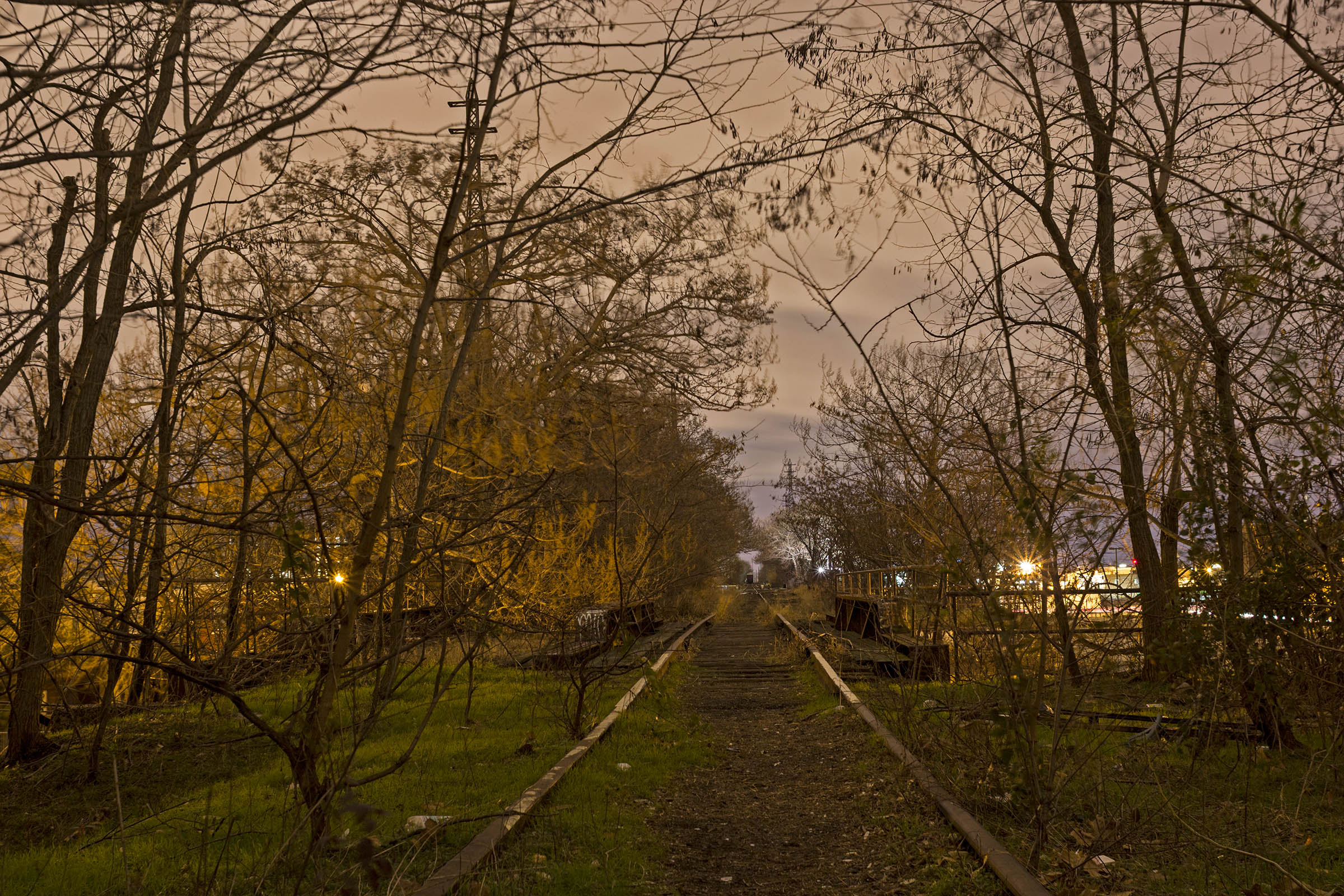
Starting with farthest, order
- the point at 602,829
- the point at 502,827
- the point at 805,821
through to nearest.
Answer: the point at 805,821, the point at 602,829, the point at 502,827

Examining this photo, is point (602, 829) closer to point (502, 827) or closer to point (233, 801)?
point (502, 827)

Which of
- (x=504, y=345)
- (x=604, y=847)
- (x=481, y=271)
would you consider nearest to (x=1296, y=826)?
(x=604, y=847)

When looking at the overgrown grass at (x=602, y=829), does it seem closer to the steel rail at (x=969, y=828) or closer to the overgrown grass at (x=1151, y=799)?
the steel rail at (x=969, y=828)

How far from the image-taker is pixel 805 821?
6.75m

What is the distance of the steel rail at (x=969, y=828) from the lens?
426cm

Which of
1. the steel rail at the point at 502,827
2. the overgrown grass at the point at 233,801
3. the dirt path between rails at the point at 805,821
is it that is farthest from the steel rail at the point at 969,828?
the overgrown grass at the point at 233,801

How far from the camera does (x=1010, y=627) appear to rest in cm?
471

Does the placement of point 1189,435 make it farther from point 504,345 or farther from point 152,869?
point 152,869

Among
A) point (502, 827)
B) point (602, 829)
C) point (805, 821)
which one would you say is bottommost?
point (805, 821)

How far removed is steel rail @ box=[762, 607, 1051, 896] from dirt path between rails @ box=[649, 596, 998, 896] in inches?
3.6

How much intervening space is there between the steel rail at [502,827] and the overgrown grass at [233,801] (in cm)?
15

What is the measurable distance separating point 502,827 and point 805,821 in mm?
2518

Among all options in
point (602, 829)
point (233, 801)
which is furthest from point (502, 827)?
point (233, 801)

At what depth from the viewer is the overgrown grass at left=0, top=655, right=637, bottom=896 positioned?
4531 millimetres
